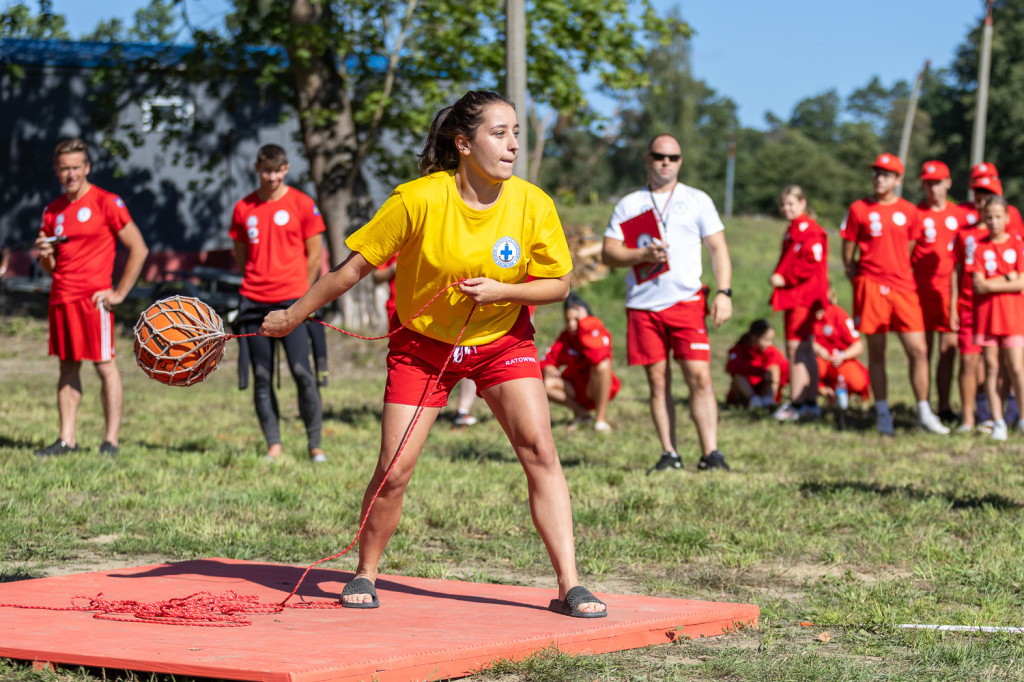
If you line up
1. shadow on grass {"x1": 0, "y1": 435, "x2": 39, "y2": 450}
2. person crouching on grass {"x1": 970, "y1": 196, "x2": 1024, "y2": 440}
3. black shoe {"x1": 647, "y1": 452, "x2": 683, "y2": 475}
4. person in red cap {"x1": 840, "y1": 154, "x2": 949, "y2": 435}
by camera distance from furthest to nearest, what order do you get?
1. person in red cap {"x1": 840, "y1": 154, "x2": 949, "y2": 435}
2. person crouching on grass {"x1": 970, "y1": 196, "x2": 1024, "y2": 440}
3. shadow on grass {"x1": 0, "y1": 435, "x2": 39, "y2": 450}
4. black shoe {"x1": 647, "y1": 452, "x2": 683, "y2": 475}

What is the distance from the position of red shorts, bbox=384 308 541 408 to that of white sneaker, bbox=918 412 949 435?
6492 millimetres

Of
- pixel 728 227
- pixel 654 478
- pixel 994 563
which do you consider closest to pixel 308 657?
pixel 994 563

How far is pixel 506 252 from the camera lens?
418cm

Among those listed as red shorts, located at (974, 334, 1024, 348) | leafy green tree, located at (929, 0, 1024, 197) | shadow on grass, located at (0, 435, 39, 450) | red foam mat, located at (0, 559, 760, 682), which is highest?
leafy green tree, located at (929, 0, 1024, 197)

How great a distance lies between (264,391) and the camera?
834 cm

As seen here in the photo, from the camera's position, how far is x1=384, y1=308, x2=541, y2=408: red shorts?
4316mm

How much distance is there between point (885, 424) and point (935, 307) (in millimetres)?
1291

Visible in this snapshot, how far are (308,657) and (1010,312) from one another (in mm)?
7429

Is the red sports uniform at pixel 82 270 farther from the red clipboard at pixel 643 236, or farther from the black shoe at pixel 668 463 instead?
the black shoe at pixel 668 463

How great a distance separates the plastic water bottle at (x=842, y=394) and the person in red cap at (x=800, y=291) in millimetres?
553

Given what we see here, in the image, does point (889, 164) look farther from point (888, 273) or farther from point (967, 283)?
point (967, 283)

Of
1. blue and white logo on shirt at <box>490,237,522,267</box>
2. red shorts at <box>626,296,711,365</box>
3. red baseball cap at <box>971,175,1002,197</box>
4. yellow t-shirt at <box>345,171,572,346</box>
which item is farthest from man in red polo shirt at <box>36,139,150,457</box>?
red baseball cap at <box>971,175,1002,197</box>

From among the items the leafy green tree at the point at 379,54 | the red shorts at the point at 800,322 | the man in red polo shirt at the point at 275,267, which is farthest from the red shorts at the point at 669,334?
the leafy green tree at the point at 379,54

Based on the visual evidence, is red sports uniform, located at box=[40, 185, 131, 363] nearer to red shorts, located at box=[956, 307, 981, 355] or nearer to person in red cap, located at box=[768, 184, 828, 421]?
person in red cap, located at box=[768, 184, 828, 421]
